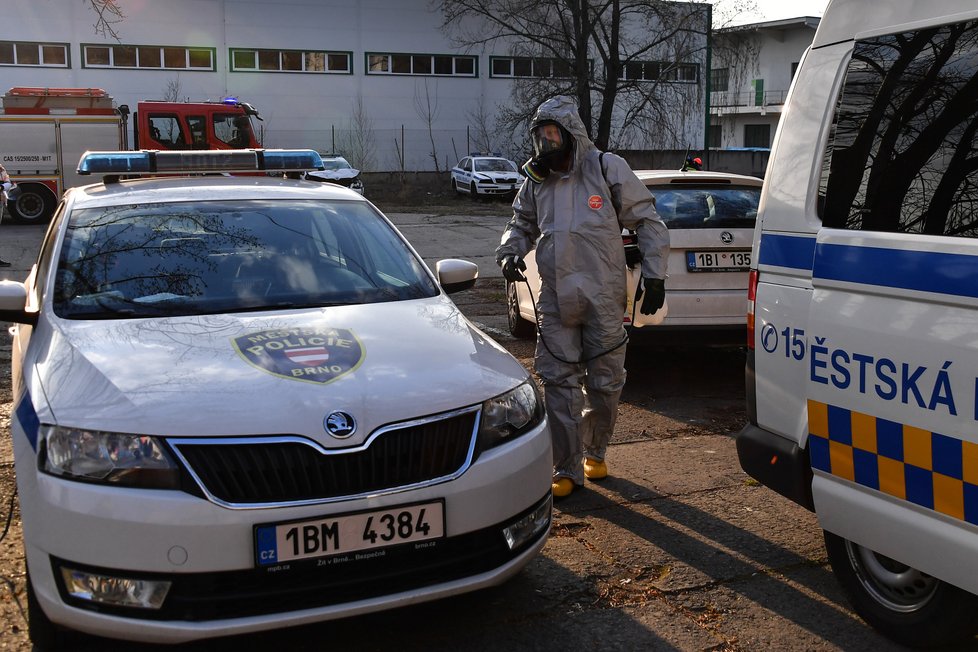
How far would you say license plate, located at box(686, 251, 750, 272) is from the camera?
6383 mm

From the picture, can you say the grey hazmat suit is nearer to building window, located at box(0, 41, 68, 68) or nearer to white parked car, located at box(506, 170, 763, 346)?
white parked car, located at box(506, 170, 763, 346)

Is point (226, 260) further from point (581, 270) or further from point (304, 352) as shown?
point (581, 270)

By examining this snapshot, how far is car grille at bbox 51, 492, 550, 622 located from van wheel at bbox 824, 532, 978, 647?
1.24m

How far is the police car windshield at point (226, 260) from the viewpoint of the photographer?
3705 mm

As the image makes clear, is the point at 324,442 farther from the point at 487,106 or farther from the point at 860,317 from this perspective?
the point at 487,106

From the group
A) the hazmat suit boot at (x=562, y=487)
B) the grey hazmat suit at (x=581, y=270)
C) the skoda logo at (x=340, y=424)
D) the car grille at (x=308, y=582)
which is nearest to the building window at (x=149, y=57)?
the grey hazmat suit at (x=581, y=270)

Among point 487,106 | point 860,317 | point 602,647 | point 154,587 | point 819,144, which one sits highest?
point 487,106

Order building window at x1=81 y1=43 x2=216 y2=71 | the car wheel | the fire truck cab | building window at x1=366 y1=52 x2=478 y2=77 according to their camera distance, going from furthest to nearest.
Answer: building window at x1=366 y1=52 x2=478 y2=77 < building window at x1=81 y1=43 x2=216 y2=71 < the fire truck cab < the car wheel

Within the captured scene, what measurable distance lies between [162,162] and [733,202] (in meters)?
→ 3.78

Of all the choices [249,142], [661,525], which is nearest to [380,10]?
[249,142]

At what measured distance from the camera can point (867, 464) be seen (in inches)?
113

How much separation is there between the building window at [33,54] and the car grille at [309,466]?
1393 inches

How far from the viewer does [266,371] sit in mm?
3086

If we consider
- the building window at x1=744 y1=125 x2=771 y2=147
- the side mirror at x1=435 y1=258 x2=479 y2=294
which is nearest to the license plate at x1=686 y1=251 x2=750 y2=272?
the side mirror at x1=435 y1=258 x2=479 y2=294
